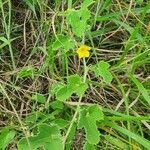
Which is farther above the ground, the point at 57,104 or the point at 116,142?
the point at 57,104

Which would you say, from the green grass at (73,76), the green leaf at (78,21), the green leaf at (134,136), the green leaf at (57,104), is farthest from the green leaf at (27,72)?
the green leaf at (134,136)

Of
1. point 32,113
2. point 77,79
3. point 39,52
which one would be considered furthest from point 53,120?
point 39,52

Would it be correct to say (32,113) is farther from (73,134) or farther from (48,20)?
(48,20)

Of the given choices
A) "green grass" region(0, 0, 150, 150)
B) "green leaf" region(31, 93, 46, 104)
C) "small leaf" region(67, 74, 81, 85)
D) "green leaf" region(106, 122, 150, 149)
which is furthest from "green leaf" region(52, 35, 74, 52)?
"green leaf" region(106, 122, 150, 149)

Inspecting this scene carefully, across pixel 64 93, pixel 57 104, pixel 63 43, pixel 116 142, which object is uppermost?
pixel 63 43

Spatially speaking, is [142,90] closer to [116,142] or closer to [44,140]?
[116,142]

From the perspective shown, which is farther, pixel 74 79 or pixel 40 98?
pixel 40 98

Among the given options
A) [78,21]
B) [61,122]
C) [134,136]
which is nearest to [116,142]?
[134,136]
